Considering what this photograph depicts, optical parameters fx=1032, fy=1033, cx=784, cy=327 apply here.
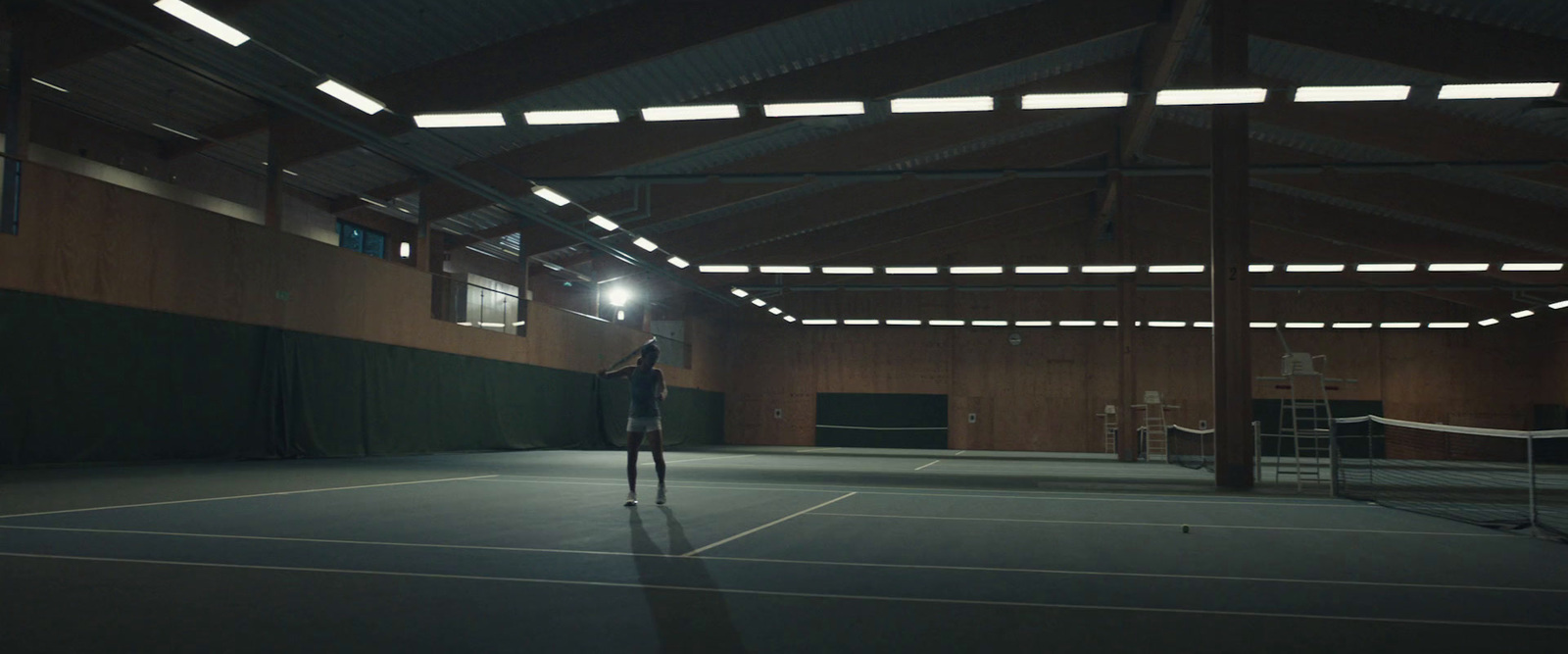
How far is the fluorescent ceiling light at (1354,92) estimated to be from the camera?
1303cm

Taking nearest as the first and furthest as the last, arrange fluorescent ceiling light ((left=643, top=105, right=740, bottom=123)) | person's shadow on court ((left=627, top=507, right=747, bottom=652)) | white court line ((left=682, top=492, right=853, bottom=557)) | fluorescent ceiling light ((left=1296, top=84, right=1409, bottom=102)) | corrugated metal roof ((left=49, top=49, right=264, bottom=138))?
person's shadow on court ((left=627, top=507, right=747, bottom=652))
white court line ((left=682, top=492, right=853, bottom=557))
fluorescent ceiling light ((left=1296, top=84, right=1409, bottom=102))
fluorescent ceiling light ((left=643, top=105, right=740, bottom=123))
corrugated metal roof ((left=49, top=49, right=264, bottom=138))

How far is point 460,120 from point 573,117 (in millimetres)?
1853

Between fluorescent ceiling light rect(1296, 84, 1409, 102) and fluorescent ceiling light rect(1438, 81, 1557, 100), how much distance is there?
47 centimetres

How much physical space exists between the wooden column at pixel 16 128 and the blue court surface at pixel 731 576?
4.28 m

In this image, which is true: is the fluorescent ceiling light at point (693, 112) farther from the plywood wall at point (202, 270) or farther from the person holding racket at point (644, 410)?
the plywood wall at point (202, 270)

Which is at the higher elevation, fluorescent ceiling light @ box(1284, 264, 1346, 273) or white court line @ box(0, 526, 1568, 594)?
fluorescent ceiling light @ box(1284, 264, 1346, 273)

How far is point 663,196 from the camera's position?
23281 millimetres

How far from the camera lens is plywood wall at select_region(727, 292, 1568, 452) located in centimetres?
3547

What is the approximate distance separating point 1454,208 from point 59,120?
27649 mm

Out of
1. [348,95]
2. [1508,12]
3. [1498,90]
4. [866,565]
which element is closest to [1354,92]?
[1498,90]

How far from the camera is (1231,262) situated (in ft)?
48.3

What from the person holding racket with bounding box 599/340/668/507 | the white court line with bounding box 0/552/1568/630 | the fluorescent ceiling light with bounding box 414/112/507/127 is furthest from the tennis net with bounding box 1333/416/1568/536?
the fluorescent ceiling light with bounding box 414/112/507/127

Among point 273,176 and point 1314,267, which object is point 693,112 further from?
point 1314,267

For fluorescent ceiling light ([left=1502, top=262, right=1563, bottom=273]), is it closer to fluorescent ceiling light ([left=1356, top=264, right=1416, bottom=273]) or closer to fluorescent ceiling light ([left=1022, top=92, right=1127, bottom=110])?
fluorescent ceiling light ([left=1356, top=264, right=1416, bottom=273])
